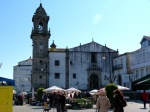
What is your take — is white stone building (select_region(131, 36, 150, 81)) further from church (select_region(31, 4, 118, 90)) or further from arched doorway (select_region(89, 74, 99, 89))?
arched doorway (select_region(89, 74, 99, 89))

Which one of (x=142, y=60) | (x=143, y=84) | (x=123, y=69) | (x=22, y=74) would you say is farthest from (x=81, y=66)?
(x=143, y=84)

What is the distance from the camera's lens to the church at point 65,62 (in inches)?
2205

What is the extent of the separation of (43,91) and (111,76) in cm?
2421

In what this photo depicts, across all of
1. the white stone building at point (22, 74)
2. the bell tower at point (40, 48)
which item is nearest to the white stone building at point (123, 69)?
the bell tower at point (40, 48)

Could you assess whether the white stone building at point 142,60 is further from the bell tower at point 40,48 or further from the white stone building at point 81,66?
the bell tower at point 40,48

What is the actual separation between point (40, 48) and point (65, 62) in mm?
5273

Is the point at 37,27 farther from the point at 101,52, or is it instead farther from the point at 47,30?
the point at 101,52

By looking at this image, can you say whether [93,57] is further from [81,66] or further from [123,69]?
[123,69]

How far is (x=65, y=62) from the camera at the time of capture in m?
57.4

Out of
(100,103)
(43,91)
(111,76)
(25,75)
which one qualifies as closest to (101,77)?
(111,76)

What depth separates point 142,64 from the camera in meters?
49.2

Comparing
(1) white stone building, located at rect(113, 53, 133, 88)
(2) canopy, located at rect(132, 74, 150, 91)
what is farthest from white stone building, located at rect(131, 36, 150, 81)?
(2) canopy, located at rect(132, 74, 150, 91)

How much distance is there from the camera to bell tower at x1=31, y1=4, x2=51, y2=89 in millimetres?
55500

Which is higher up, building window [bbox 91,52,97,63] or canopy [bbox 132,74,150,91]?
building window [bbox 91,52,97,63]
